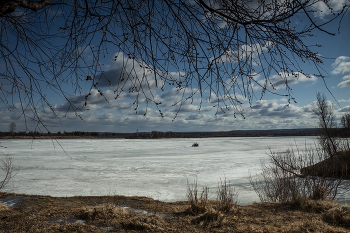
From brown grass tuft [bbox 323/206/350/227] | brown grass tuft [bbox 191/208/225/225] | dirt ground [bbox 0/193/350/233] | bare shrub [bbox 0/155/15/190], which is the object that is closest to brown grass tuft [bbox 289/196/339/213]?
dirt ground [bbox 0/193/350/233]

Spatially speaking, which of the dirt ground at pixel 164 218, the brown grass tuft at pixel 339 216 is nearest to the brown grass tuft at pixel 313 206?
the dirt ground at pixel 164 218

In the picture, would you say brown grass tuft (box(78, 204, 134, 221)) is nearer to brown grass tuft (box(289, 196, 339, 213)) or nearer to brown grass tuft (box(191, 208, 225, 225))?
brown grass tuft (box(191, 208, 225, 225))

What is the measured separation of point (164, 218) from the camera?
4242mm

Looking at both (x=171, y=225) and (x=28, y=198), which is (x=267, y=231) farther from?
(x=28, y=198)

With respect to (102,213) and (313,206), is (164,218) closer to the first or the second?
(102,213)

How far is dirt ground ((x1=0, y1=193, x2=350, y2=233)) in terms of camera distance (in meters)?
3.74

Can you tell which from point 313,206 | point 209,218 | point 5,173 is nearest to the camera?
point 209,218

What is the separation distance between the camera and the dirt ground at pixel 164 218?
3738 millimetres

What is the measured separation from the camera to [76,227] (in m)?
3.69

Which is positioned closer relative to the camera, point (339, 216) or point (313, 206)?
point (339, 216)

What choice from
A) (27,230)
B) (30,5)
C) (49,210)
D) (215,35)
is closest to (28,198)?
(49,210)

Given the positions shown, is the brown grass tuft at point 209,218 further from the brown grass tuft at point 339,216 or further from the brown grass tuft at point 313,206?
the brown grass tuft at point 313,206

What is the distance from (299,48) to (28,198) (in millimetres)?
6163

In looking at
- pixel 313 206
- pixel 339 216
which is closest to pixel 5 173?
pixel 313 206
